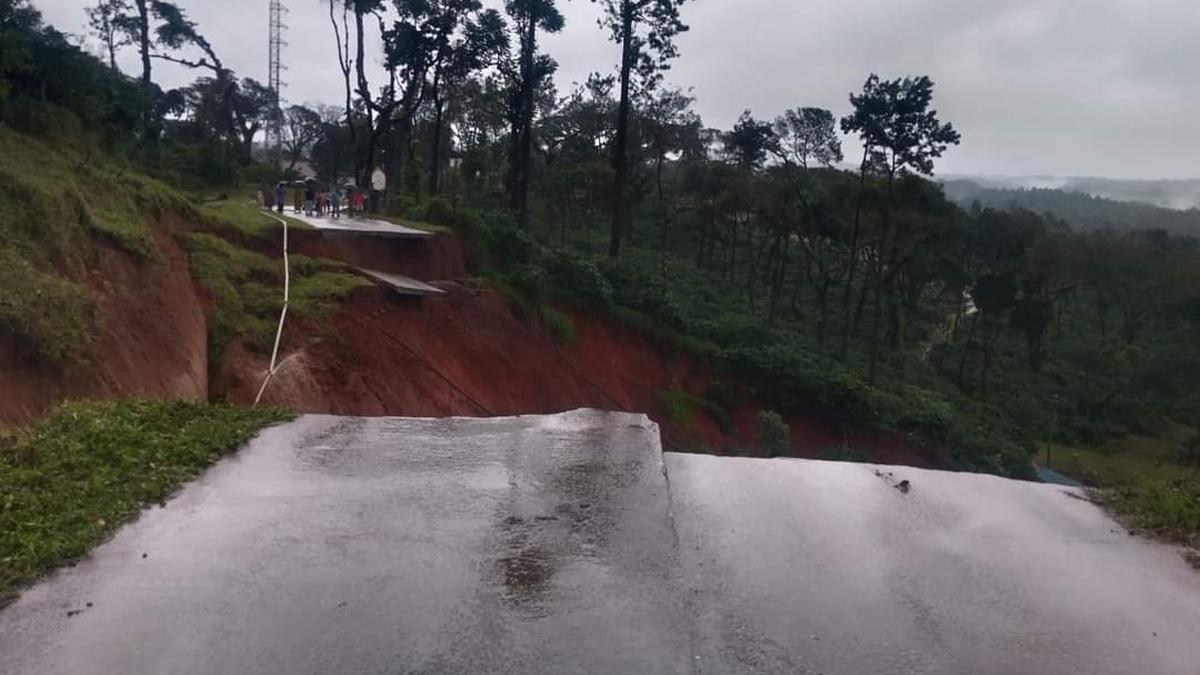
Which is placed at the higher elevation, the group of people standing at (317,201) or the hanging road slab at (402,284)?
the group of people standing at (317,201)

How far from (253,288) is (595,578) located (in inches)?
425

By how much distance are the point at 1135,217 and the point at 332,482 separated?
100058mm

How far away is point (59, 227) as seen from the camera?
1091cm

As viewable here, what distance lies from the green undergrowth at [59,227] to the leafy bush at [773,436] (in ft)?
40.8

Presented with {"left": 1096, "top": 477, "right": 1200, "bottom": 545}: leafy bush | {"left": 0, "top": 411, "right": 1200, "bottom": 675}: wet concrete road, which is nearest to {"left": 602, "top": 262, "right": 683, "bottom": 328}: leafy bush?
{"left": 0, "top": 411, "right": 1200, "bottom": 675}: wet concrete road

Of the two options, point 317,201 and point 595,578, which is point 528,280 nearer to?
point 317,201

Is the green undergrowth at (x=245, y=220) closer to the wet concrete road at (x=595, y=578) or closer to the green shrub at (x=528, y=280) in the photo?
the green shrub at (x=528, y=280)

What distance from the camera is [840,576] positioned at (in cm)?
539

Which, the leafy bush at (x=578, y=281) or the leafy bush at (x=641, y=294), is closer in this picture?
the leafy bush at (x=578, y=281)

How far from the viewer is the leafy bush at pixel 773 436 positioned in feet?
71.7

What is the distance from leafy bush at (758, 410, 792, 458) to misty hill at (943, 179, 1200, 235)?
183 feet

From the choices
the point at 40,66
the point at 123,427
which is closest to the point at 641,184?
the point at 40,66

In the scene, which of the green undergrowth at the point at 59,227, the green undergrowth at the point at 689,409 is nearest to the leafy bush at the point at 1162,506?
the green undergrowth at the point at 59,227

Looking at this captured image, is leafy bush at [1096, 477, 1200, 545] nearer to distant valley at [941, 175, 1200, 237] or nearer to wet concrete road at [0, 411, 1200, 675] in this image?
wet concrete road at [0, 411, 1200, 675]
